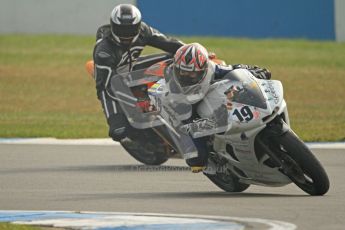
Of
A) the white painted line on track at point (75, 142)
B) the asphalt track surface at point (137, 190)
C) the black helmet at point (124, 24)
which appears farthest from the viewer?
the white painted line on track at point (75, 142)

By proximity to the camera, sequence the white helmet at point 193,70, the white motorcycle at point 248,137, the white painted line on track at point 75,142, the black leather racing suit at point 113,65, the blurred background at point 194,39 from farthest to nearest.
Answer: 1. the blurred background at point 194,39
2. the white painted line on track at point 75,142
3. the black leather racing suit at point 113,65
4. the white helmet at point 193,70
5. the white motorcycle at point 248,137

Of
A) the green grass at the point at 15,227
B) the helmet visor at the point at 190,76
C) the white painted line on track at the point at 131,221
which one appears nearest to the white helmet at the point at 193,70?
the helmet visor at the point at 190,76

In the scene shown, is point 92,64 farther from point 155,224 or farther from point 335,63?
point 335,63

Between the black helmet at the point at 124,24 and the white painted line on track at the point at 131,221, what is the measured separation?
4.61 m

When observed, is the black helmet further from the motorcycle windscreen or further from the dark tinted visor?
the motorcycle windscreen

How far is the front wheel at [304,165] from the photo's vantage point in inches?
384

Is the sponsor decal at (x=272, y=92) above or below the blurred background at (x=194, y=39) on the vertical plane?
above

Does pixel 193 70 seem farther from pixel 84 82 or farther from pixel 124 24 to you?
pixel 84 82

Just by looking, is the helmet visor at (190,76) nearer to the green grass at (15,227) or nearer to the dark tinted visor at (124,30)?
the green grass at (15,227)

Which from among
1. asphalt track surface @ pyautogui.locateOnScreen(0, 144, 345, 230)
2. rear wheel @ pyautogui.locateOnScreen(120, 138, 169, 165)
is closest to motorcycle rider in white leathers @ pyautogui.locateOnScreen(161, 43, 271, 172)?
asphalt track surface @ pyautogui.locateOnScreen(0, 144, 345, 230)

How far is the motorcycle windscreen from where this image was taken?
10133 mm

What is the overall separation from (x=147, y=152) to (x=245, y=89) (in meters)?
3.26

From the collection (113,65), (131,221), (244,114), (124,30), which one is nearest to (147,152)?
(113,65)

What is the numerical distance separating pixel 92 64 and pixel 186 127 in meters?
4.01
